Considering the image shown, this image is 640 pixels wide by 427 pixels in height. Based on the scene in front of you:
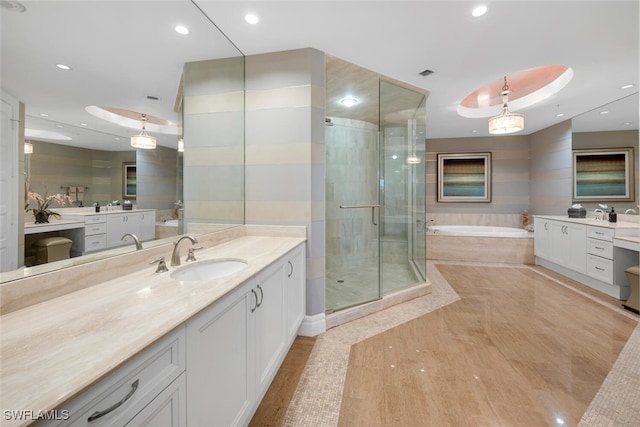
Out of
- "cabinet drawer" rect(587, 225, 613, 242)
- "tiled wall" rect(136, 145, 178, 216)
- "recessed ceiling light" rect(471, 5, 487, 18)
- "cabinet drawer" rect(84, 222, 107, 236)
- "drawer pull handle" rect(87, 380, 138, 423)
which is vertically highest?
"recessed ceiling light" rect(471, 5, 487, 18)

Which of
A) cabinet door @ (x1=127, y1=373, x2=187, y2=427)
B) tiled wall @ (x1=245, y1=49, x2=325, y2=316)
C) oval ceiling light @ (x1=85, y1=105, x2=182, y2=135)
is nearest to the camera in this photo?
Result: cabinet door @ (x1=127, y1=373, x2=187, y2=427)

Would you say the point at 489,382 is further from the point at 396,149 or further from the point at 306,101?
the point at 396,149

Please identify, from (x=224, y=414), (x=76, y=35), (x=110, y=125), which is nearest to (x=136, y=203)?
(x=110, y=125)

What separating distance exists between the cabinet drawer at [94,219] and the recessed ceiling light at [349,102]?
277 cm

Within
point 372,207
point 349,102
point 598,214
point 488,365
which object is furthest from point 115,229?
point 598,214

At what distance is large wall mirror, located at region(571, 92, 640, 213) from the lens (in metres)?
3.30

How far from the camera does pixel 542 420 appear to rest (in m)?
1.42

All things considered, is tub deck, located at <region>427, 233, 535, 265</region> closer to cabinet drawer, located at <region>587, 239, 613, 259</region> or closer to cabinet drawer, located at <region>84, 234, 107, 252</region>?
cabinet drawer, located at <region>587, 239, 613, 259</region>

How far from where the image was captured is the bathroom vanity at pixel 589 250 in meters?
3.03

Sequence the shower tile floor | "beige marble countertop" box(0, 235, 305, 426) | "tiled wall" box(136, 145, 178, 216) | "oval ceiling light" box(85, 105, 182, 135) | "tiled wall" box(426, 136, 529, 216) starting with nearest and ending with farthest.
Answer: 1. "beige marble countertop" box(0, 235, 305, 426)
2. "oval ceiling light" box(85, 105, 182, 135)
3. "tiled wall" box(136, 145, 178, 216)
4. the shower tile floor
5. "tiled wall" box(426, 136, 529, 216)

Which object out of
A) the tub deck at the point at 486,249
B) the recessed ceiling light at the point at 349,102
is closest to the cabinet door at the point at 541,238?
the tub deck at the point at 486,249

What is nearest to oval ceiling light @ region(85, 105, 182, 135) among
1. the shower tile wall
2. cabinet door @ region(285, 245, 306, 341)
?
cabinet door @ region(285, 245, 306, 341)

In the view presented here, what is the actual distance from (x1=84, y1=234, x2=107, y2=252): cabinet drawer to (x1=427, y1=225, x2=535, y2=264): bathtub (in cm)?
478

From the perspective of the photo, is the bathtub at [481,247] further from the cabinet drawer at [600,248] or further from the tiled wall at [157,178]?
the tiled wall at [157,178]
